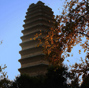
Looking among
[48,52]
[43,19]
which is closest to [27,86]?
[48,52]

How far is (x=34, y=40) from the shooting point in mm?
32031

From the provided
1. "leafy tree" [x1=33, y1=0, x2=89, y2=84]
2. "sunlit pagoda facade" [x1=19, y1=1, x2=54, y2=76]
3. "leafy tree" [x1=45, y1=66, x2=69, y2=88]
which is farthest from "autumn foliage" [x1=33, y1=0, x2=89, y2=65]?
"sunlit pagoda facade" [x1=19, y1=1, x2=54, y2=76]

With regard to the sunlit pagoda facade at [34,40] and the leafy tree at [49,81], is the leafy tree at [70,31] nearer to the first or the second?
the leafy tree at [49,81]

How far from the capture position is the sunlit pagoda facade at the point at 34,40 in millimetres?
29159

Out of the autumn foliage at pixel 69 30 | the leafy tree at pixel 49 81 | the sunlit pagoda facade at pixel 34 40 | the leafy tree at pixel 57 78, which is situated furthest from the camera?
the sunlit pagoda facade at pixel 34 40

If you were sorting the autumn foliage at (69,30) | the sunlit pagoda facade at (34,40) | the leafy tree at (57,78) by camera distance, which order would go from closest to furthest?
the autumn foliage at (69,30)
the leafy tree at (57,78)
the sunlit pagoda facade at (34,40)

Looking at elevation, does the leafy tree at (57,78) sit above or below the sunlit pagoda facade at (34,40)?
below

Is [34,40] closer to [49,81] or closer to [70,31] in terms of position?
[49,81]

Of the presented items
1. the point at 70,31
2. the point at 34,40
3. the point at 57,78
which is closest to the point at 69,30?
the point at 70,31

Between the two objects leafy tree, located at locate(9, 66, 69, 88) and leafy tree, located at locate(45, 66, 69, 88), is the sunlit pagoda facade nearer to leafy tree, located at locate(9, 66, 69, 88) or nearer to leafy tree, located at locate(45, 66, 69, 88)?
leafy tree, located at locate(9, 66, 69, 88)

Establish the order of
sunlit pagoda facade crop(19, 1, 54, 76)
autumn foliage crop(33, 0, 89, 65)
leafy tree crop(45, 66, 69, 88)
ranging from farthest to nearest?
1. sunlit pagoda facade crop(19, 1, 54, 76)
2. leafy tree crop(45, 66, 69, 88)
3. autumn foliage crop(33, 0, 89, 65)

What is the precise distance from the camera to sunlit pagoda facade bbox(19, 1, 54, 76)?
29159mm

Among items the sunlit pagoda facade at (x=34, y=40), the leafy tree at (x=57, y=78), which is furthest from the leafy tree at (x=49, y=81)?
the sunlit pagoda facade at (x=34, y=40)

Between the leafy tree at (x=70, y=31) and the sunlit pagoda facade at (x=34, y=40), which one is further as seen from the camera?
the sunlit pagoda facade at (x=34, y=40)
